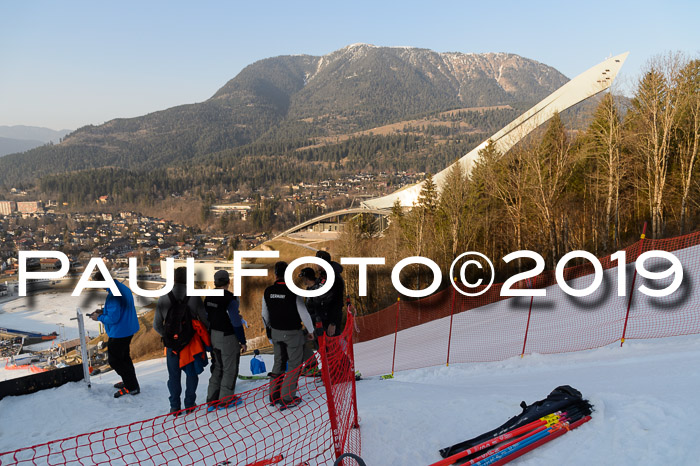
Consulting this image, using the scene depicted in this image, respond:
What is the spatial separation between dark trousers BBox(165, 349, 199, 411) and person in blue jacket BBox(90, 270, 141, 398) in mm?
677

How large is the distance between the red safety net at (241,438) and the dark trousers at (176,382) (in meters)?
0.15

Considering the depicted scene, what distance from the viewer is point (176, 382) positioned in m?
4.54

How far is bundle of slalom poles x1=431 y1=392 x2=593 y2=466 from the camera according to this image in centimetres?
319

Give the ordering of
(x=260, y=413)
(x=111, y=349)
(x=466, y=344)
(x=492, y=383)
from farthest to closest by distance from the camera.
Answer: (x=466, y=344) → (x=492, y=383) → (x=111, y=349) → (x=260, y=413)

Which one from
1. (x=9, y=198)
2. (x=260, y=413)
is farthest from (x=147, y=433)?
(x=9, y=198)

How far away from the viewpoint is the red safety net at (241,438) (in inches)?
138

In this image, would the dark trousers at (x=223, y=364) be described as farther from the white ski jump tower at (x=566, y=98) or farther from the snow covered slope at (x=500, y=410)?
the white ski jump tower at (x=566, y=98)

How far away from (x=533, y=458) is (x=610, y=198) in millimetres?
18786

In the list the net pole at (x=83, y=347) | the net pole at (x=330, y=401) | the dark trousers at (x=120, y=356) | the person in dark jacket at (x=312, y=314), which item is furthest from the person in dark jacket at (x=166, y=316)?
the net pole at (x=330, y=401)

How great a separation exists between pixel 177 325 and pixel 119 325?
41.6 inches

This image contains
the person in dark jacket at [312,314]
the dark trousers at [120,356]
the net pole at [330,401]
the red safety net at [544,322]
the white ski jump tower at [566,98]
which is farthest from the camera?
the white ski jump tower at [566,98]

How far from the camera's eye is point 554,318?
11023 mm

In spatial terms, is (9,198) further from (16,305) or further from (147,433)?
(147,433)

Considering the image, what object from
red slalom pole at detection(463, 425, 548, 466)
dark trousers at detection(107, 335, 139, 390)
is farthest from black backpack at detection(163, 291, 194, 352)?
red slalom pole at detection(463, 425, 548, 466)
